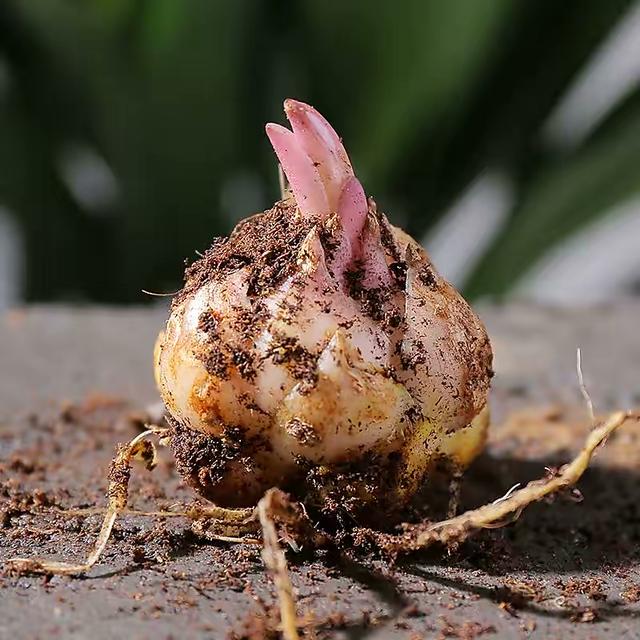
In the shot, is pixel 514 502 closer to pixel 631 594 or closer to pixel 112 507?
pixel 631 594

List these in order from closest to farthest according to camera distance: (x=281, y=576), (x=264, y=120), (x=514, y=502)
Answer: (x=281, y=576) < (x=514, y=502) < (x=264, y=120)

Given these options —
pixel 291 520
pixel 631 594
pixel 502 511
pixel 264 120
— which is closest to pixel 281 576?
pixel 291 520

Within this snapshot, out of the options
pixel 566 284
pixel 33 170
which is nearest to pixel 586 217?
pixel 566 284

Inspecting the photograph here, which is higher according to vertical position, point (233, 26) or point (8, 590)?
point (233, 26)

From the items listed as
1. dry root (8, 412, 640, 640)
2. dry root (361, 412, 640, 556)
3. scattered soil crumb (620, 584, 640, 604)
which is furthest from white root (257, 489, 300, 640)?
scattered soil crumb (620, 584, 640, 604)

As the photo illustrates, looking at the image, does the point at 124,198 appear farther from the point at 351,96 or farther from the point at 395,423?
the point at 395,423

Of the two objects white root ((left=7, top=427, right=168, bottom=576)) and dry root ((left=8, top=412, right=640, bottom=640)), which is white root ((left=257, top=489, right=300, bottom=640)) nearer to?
dry root ((left=8, top=412, right=640, bottom=640))
